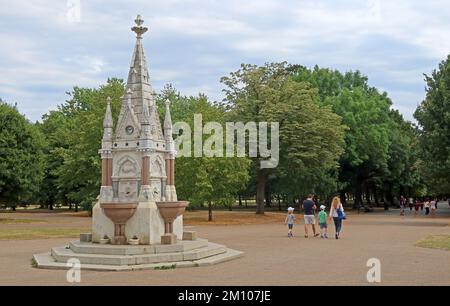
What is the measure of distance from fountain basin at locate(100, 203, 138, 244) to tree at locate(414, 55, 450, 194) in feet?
93.5

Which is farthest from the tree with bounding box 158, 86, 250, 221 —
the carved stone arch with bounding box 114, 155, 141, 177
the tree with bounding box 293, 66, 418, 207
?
the tree with bounding box 293, 66, 418, 207

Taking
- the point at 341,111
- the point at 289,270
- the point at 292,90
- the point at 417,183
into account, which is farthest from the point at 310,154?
the point at 417,183

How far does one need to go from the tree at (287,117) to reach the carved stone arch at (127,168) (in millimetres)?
25776

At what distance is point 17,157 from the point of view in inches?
1674

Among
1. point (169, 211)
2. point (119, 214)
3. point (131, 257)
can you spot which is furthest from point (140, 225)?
point (131, 257)

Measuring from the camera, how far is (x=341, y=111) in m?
55.2

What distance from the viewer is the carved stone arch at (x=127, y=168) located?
18094mm

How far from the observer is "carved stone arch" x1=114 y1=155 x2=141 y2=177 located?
Answer: 18094 millimetres

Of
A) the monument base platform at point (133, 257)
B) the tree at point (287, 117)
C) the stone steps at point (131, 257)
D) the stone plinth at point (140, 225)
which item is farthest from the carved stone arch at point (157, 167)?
the tree at point (287, 117)

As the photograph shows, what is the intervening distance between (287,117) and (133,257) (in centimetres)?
3179

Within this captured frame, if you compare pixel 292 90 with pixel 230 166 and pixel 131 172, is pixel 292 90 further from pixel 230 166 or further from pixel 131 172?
pixel 131 172

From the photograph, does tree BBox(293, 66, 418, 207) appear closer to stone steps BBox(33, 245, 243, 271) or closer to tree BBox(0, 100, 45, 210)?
tree BBox(0, 100, 45, 210)

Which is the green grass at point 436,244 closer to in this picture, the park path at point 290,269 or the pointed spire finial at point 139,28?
the park path at point 290,269

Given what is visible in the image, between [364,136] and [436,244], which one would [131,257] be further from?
[364,136]
